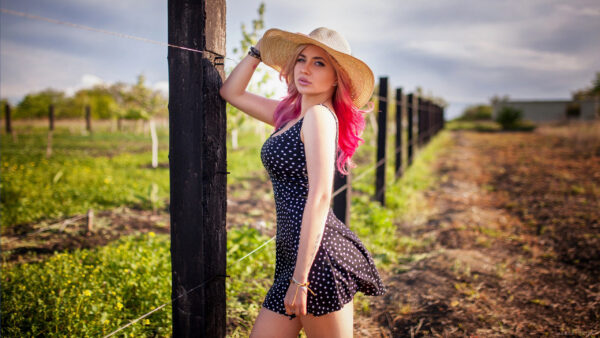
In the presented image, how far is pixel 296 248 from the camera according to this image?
155 centimetres

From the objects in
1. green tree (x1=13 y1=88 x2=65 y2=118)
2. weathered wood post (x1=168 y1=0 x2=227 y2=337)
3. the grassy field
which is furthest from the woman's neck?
green tree (x1=13 y1=88 x2=65 y2=118)

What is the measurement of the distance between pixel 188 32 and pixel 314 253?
106 cm

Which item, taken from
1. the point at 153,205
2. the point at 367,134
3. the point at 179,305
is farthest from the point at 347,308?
the point at 367,134

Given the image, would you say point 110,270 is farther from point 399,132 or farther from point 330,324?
point 399,132

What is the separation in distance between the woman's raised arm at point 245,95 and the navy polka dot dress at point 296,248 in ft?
1.06

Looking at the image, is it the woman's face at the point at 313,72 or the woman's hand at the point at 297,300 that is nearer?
the woman's hand at the point at 297,300

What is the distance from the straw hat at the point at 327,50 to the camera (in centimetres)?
159

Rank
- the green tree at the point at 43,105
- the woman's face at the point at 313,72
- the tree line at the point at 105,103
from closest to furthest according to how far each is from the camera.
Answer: the woman's face at the point at 313,72 → the tree line at the point at 105,103 → the green tree at the point at 43,105

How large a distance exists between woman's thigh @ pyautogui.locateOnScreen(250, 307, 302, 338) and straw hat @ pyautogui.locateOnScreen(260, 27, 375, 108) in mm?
1143

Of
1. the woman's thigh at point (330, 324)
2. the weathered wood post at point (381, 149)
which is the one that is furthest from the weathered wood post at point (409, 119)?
the woman's thigh at point (330, 324)

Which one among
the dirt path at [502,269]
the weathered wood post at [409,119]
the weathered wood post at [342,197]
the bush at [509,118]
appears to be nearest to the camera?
the dirt path at [502,269]

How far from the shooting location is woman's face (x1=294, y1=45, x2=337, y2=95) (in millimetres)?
→ 1640

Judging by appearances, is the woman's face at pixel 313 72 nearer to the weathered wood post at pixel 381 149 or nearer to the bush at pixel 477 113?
the weathered wood post at pixel 381 149

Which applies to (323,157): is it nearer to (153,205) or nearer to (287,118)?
(287,118)
